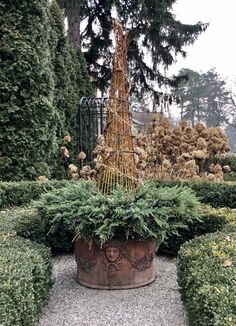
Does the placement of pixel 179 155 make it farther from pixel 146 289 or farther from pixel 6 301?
pixel 6 301

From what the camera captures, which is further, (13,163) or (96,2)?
(96,2)

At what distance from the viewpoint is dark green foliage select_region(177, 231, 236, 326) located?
1.71m

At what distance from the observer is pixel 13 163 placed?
20.0ft

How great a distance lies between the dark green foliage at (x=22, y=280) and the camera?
1921 millimetres

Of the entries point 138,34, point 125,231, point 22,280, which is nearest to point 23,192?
point 125,231

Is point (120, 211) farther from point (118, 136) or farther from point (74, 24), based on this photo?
point (74, 24)

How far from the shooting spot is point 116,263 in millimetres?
3090

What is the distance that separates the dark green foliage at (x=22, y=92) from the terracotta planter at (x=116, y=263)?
3.22 metres

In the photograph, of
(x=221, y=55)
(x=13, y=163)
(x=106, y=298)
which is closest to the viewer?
(x=106, y=298)

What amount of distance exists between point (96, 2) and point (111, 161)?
829 cm

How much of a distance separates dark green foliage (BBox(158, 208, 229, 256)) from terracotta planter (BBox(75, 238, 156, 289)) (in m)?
0.74

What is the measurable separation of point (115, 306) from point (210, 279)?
3.38 ft

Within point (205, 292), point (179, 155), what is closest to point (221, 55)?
point (179, 155)

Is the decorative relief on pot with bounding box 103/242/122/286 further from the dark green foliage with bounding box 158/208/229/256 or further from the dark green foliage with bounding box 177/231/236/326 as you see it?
the dark green foliage with bounding box 158/208/229/256
